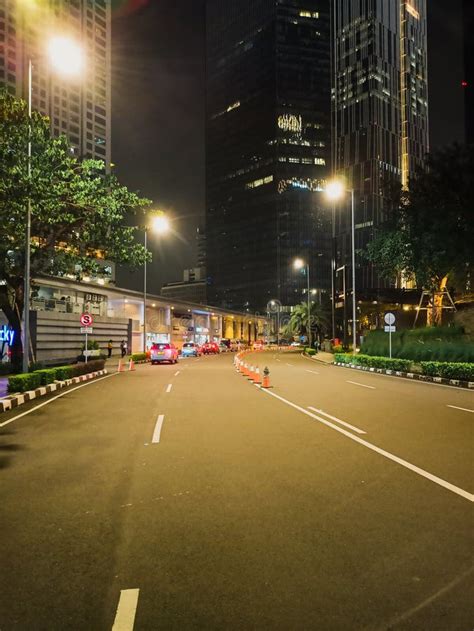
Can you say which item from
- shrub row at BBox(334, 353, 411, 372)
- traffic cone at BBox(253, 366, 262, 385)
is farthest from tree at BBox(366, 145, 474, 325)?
traffic cone at BBox(253, 366, 262, 385)

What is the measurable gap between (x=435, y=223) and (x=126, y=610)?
91.2ft

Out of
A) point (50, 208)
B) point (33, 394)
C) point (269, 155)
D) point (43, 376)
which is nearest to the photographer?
point (33, 394)

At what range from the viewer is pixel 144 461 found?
24.7 feet

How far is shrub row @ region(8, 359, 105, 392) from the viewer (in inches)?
647

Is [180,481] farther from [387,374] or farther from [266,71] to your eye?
[266,71]

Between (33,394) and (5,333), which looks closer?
(33,394)

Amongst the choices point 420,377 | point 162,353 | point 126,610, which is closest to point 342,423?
point 126,610

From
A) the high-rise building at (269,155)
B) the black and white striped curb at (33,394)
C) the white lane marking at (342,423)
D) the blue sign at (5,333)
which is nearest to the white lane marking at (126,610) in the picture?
the white lane marking at (342,423)

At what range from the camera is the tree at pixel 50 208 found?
17344mm

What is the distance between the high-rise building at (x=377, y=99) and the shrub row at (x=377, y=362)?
84.8 m

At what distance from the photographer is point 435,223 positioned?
91.0ft

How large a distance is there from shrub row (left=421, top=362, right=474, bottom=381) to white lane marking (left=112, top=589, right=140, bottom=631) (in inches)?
776

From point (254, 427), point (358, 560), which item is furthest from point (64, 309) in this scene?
point (358, 560)

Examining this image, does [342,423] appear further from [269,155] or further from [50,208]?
[269,155]
